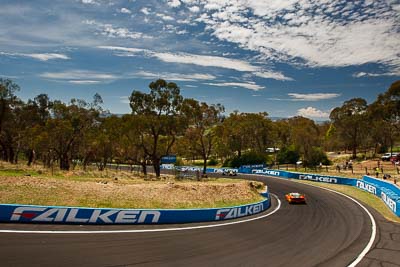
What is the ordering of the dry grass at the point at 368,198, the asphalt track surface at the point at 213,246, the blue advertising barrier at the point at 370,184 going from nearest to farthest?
the asphalt track surface at the point at 213,246 → the dry grass at the point at 368,198 → the blue advertising barrier at the point at 370,184

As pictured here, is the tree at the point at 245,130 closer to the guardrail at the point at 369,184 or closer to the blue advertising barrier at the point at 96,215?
the guardrail at the point at 369,184

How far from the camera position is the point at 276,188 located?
167 feet

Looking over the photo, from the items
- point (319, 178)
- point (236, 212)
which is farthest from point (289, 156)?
point (236, 212)

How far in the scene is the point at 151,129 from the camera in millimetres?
50344

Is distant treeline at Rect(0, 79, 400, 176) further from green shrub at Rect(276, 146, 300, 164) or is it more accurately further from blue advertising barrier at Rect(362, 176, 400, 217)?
blue advertising barrier at Rect(362, 176, 400, 217)

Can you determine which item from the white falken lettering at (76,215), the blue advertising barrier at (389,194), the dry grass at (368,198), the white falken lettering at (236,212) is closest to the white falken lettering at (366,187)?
the blue advertising barrier at (389,194)

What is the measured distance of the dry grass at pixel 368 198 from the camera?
94.4 feet

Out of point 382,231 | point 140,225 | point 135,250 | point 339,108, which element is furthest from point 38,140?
point 339,108

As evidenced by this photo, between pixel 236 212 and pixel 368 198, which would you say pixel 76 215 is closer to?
pixel 236 212

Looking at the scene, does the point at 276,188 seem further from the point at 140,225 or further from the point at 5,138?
the point at 5,138

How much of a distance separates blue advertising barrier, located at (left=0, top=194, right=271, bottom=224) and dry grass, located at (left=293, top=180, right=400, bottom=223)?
16891 millimetres

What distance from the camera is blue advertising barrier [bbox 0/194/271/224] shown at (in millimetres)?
16750

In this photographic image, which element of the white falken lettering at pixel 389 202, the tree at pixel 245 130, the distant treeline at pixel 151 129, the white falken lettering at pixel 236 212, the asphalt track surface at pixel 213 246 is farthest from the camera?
the tree at pixel 245 130

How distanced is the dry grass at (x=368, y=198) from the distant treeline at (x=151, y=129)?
26324 millimetres
